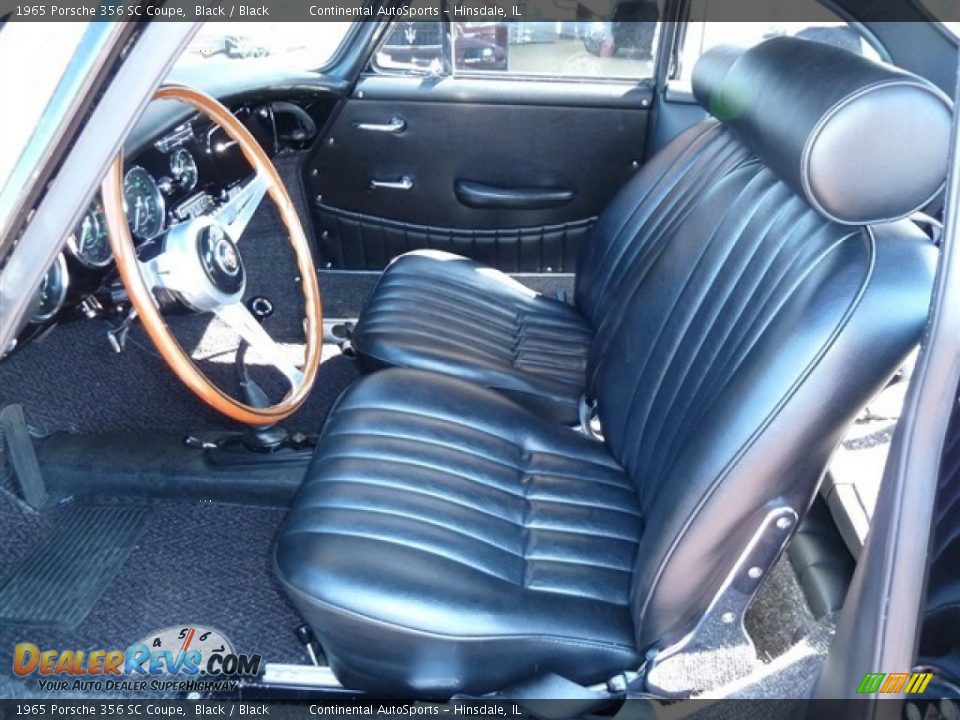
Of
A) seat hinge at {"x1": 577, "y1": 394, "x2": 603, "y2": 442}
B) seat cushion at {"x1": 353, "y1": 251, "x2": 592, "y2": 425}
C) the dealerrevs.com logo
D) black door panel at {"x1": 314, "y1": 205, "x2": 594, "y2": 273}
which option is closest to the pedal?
Answer: the dealerrevs.com logo

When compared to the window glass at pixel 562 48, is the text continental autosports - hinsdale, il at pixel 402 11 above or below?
above

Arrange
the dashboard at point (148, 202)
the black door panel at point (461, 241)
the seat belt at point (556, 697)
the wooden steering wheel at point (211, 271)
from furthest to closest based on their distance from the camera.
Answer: the black door panel at point (461, 241) < the dashboard at point (148, 202) < the wooden steering wheel at point (211, 271) < the seat belt at point (556, 697)

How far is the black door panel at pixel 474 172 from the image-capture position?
2.30 metres

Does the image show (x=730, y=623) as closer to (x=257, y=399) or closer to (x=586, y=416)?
(x=586, y=416)

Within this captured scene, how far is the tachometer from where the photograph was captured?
135 cm

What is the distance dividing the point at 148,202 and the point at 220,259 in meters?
0.21

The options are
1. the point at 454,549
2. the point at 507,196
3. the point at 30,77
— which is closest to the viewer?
the point at 30,77

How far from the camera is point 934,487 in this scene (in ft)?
2.52

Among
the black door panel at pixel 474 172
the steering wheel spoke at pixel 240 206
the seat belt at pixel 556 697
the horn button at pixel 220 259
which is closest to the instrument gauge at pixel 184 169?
the steering wheel spoke at pixel 240 206

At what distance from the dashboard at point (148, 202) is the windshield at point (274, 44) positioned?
9.5 inches

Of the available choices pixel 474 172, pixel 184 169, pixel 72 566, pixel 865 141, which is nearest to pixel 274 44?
pixel 474 172

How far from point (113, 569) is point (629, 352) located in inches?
44.6

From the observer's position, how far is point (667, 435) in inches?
45.7

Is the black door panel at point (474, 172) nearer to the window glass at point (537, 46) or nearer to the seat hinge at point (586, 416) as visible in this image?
the window glass at point (537, 46)
